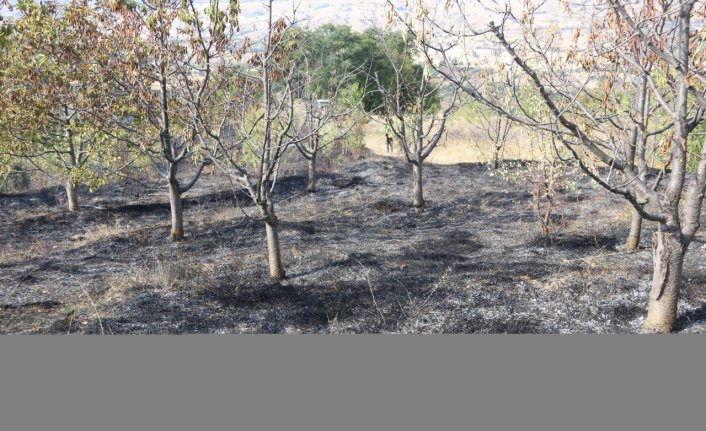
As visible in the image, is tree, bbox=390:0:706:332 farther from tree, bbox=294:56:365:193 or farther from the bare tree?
tree, bbox=294:56:365:193

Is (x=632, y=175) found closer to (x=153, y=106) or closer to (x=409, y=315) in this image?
(x=409, y=315)

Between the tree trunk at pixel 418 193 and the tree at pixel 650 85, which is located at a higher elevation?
the tree at pixel 650 85

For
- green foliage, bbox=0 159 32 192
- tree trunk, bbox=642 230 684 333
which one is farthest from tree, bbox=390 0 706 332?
green foliage, bbox=0 159 32 192

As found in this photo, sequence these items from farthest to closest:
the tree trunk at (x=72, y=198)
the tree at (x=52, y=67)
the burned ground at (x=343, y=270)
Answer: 1. the tree trunk at (x=72, y=198)
2. the tree at (x=52, y=67)
3. the burned ground at (x=343, y=270)

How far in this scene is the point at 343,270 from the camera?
8.92 metres

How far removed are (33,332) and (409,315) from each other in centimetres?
421

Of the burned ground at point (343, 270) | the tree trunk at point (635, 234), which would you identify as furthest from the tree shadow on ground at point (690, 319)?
the tree trunk at point (635, 234)

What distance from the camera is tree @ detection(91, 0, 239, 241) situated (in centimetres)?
784

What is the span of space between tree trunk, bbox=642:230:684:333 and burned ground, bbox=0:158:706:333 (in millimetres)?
348

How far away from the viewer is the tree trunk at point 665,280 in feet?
20.0

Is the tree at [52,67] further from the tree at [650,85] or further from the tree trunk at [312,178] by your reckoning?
the tree trunk at [312,178]

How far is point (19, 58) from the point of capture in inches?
380

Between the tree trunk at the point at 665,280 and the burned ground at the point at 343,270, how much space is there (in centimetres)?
35

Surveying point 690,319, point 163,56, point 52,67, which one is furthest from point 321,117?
point 690,319
